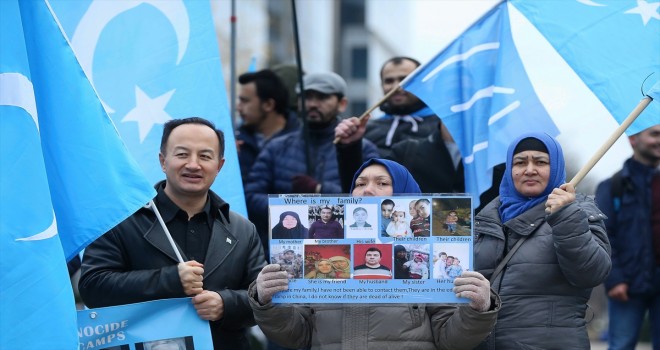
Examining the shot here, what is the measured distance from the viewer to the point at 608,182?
28.4 feet

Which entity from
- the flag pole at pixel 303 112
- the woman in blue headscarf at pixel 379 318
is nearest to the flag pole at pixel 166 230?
the woman in blue headscarf at pixel 379 318

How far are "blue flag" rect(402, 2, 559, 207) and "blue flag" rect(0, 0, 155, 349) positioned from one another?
250cm

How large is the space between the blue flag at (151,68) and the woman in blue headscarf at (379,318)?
1.74 m

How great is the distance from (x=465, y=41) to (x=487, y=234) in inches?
84.6

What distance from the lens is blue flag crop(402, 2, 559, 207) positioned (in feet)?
23.5

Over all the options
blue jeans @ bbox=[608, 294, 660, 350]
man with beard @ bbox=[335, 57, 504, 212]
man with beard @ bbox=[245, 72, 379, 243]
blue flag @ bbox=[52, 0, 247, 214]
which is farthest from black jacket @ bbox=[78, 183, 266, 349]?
blue jeans @ bbox=[608, 294, 660, 350]

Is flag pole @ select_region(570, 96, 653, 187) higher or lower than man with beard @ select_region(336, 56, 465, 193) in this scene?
lower

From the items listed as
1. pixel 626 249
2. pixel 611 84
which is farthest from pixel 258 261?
pixel 626 249

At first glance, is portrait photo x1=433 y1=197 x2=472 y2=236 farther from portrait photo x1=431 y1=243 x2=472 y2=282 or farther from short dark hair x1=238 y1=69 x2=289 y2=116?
short dark hair x1=238 y1=69 x2=289 y2=116

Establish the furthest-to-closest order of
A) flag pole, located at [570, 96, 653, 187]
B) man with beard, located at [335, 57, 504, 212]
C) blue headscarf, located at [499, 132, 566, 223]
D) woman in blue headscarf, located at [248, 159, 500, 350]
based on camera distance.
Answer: man with beard, located at [335, 57, 504, 212], blue headscarf, located at [499, 132, 566, 223], flag pole, located at [570, 96, 653, 187], woman in blue headscarf, located at [248, 159, 500, 350]

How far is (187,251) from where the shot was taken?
19.5 feet

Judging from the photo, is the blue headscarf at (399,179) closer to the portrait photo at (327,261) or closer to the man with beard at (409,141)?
the portrait photo at (327,261)

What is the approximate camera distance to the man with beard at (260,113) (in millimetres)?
9088

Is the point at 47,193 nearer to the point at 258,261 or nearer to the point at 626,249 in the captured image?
the point at 258,261
